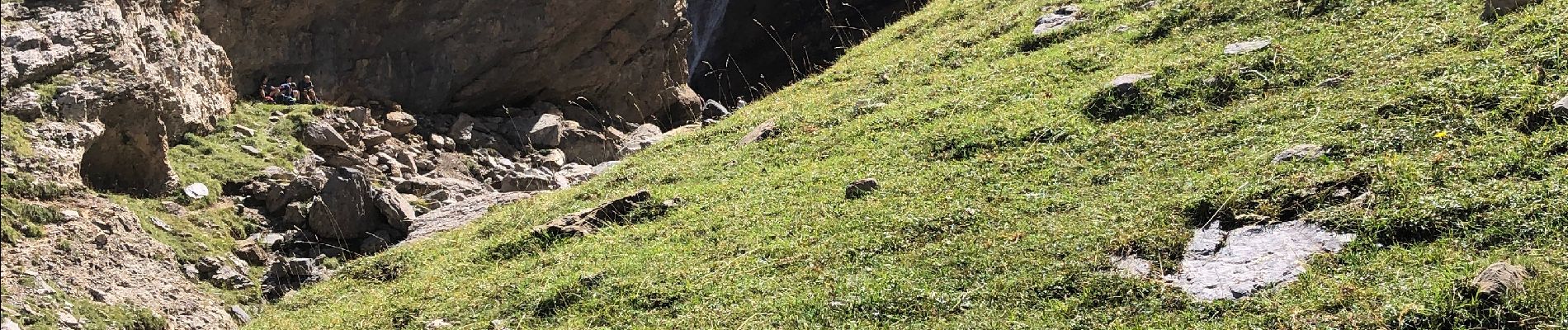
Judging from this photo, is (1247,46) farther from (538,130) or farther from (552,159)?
(538,130)

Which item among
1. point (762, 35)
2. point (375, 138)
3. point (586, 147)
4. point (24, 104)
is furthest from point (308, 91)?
point (762, 35)

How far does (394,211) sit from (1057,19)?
22.0 feet

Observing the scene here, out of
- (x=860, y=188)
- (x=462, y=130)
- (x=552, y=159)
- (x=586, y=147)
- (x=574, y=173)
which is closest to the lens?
(x=860, y=188)

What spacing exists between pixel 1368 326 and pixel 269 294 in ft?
27.1

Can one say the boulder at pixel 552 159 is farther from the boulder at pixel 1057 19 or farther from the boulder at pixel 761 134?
the boulder at pixel 1057 19

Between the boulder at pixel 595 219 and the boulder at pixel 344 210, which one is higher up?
the boulder at pixel 595 219

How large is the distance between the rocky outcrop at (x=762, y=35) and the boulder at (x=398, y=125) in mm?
9492

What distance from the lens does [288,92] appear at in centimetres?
1551

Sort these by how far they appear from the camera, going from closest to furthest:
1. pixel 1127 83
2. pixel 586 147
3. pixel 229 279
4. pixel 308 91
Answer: pixel 1127 83, pixel 229 279, pixel 308 91, pixel 586 147

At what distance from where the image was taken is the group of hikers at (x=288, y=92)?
50.6ft

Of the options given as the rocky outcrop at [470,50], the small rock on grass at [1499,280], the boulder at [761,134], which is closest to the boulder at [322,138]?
the rocky outcrop at [470,50]

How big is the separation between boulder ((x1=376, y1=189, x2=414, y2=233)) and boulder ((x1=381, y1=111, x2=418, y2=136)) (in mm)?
3834

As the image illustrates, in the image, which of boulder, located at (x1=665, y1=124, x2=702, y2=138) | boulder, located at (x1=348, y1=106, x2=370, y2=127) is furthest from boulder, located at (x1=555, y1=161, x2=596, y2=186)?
boulder, located at (x1=348, y1=106, x2=370, y2=127)

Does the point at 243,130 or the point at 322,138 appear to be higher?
the point at 243,130
